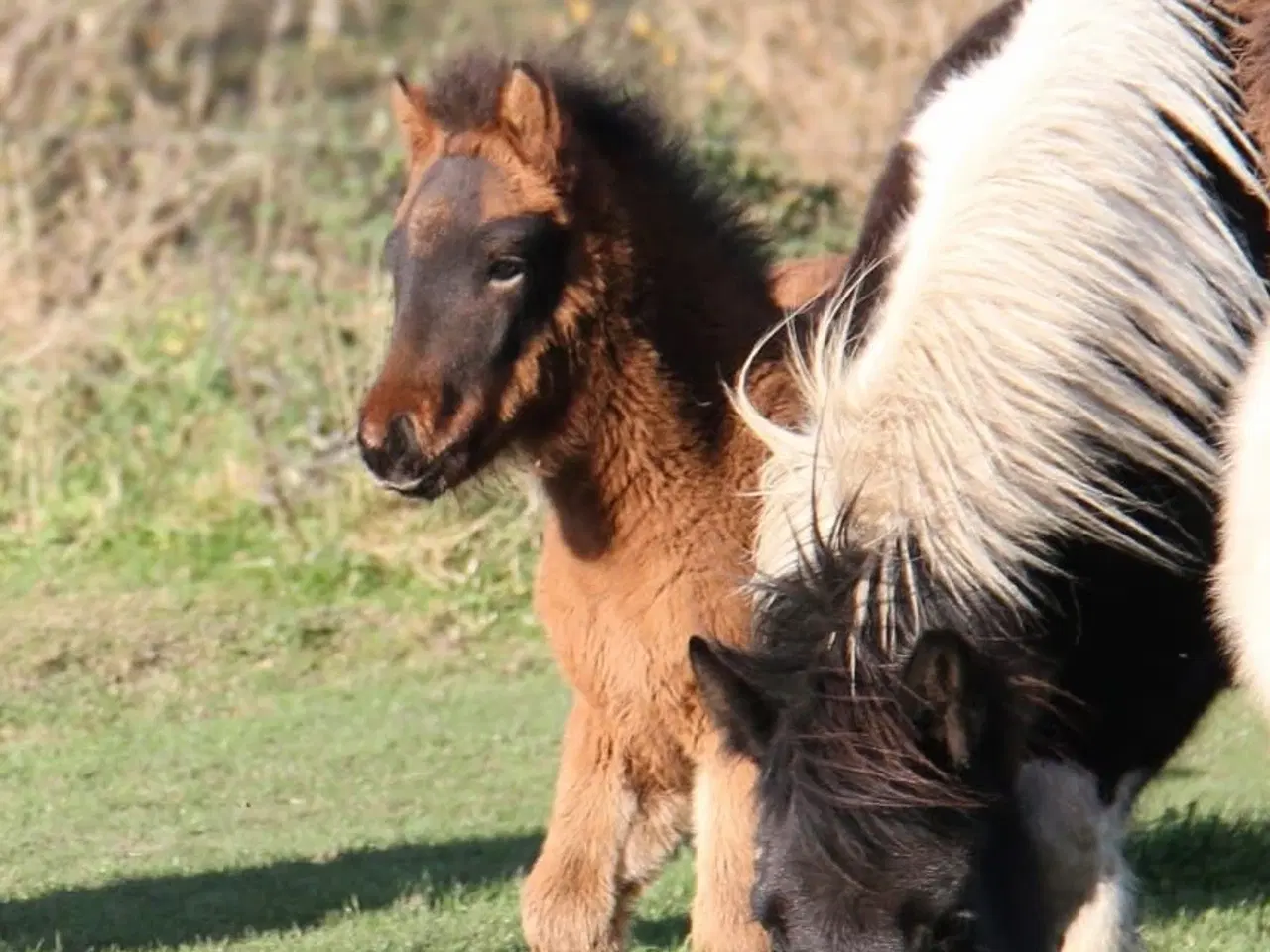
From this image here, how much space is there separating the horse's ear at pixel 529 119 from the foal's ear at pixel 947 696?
6.56ft

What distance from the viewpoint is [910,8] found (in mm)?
14727

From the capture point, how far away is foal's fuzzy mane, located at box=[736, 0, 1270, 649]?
13.7ft

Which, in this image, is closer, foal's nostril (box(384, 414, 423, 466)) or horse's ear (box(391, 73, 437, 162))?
foal's nostril (box(384, 414, 423, 466))

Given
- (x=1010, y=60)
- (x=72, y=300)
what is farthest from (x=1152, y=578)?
(x=72, y=300)

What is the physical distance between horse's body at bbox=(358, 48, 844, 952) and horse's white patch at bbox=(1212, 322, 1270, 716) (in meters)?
1.34

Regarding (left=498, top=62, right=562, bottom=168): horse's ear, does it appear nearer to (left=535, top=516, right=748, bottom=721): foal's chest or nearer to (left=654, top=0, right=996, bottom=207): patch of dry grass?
(left=535, top=516, right=748, bottom=721): foal's chest

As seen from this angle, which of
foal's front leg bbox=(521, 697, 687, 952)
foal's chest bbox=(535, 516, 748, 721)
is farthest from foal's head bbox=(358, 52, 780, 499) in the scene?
foal's front leg bbox=(521, 697, 687, 952)

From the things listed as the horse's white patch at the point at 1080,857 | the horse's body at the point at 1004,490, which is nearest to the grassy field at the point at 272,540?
the horse's white patch at the point at 1080,857

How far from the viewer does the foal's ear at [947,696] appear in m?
3.84

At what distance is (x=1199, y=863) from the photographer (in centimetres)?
659

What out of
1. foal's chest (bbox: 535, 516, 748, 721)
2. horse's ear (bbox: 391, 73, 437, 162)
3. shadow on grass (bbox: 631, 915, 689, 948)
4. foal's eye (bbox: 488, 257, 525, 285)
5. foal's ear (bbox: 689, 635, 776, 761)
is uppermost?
horse's ear (bbox: 391, 73, 437, 162)

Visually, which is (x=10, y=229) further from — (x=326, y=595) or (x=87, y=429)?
(x=326, y=595)

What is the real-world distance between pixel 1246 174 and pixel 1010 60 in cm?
58

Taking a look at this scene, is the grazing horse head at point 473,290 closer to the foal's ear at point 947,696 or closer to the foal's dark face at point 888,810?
the foal's dark face at point 888,810
